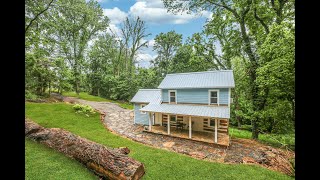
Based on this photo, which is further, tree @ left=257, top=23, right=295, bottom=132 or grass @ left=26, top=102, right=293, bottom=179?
tree @ left=257, top=23, right=295, bottom=132

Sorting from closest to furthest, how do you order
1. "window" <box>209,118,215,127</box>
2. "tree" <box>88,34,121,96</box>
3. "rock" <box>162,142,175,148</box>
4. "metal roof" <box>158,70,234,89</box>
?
"rock" <box>162,142,175,148</box> → "metal roof" <box>158,70,234,89</box> → "window" <box>209,118,215,127</box> → "tree" <box>88,34,121,96</box>

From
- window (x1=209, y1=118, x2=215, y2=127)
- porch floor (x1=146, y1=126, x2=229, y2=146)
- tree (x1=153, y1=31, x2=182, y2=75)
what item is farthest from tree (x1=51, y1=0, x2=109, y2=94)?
window (x1=209, y1=118, x2=215, y2=127)

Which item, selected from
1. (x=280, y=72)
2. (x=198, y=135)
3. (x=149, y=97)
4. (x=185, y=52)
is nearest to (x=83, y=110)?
(x=149, y=97)

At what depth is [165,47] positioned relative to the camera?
28453mm

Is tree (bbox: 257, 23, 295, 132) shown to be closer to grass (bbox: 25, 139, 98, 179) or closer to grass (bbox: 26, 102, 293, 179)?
grass (bbox: 26, 102, 293, 179)

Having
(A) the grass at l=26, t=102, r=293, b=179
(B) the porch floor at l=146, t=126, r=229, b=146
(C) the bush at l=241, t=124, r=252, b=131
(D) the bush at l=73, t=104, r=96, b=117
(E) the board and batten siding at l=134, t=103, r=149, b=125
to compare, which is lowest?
(C) the bush at l=241, t=124, r=252, b=131

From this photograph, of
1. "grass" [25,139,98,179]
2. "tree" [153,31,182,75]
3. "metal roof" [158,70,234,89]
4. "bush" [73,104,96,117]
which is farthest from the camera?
"tree" [153,31,182,75]

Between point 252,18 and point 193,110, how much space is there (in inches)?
355

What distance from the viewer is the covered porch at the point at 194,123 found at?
1070 centimetres

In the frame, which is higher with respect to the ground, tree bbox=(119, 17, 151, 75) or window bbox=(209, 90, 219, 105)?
tree bbox=(119, 17, 151, 75)

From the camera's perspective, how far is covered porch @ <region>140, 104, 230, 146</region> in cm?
1070

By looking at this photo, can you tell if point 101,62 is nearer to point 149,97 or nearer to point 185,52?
point 185,52

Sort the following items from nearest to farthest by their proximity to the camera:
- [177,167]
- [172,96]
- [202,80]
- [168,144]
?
[177,167], [168,144], [202,80], [172,96]

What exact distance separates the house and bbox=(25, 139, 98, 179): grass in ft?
23.8
